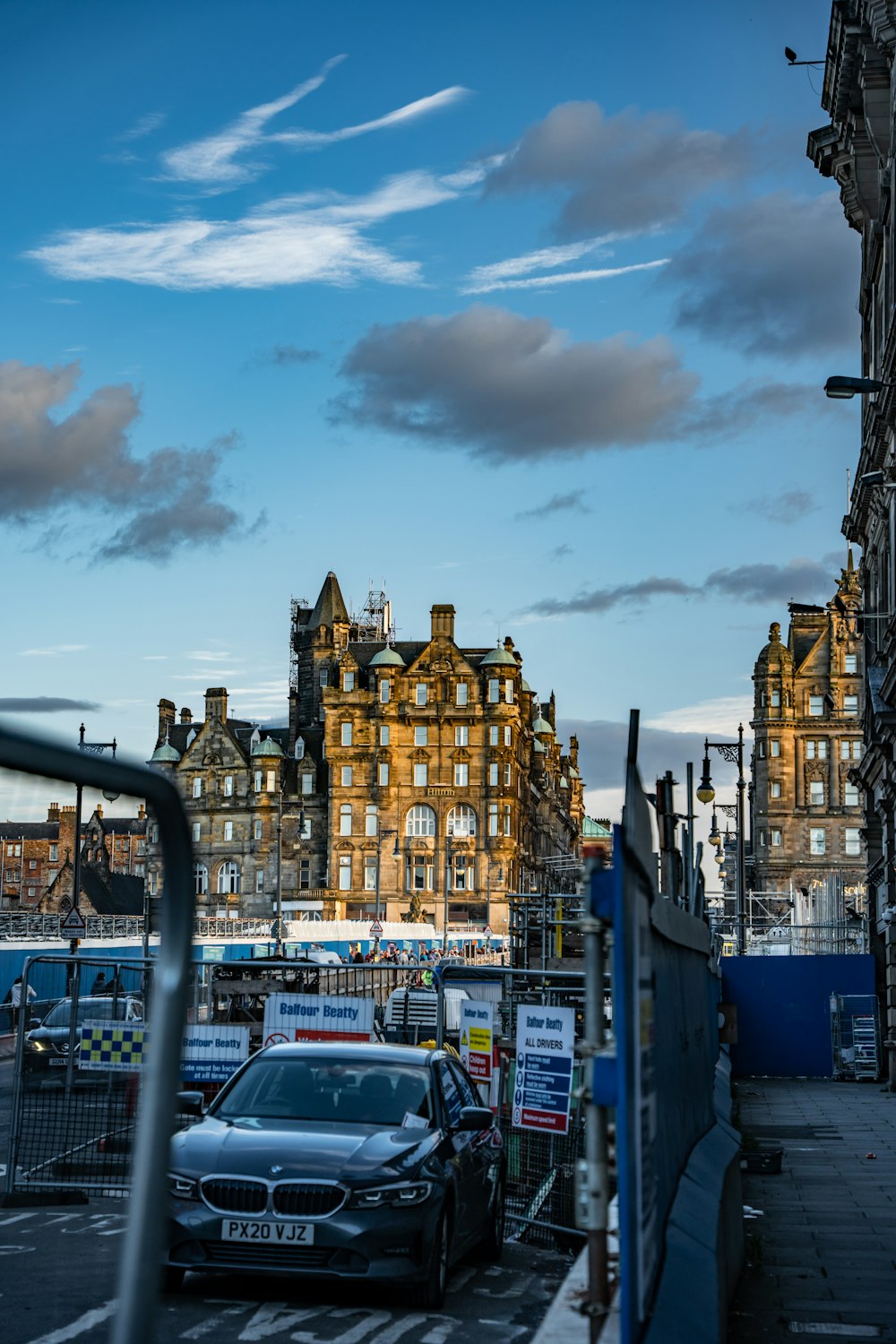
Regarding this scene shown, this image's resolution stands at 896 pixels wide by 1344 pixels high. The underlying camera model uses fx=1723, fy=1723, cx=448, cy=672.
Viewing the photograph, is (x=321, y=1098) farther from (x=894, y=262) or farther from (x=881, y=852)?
(x=881, y=852)

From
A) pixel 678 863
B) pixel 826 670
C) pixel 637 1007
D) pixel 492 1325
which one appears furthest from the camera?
pixel 826 670

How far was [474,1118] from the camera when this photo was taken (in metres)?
11.0

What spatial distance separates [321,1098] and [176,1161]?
4.12 ft

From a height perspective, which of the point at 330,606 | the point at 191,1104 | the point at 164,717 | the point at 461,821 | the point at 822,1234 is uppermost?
the point at 330,606

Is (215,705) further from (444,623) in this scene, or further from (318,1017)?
(318,1017)

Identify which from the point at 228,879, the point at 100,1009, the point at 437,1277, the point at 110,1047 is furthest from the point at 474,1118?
the point at 228,879

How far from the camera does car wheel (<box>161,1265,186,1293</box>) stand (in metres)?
9.60

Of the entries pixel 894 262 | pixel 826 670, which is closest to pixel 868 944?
pixel 894 262

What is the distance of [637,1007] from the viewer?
5.02 m

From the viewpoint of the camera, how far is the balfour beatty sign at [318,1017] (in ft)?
49.8

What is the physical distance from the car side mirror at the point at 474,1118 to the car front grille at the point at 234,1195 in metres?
1.69

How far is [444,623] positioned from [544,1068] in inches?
4384

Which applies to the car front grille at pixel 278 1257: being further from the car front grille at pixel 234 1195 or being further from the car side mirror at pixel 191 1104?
the car side mirror at pixel 191 1104

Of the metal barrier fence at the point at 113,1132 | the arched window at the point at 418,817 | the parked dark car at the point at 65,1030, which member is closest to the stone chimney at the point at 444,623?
the arched window at the point at 418,817
